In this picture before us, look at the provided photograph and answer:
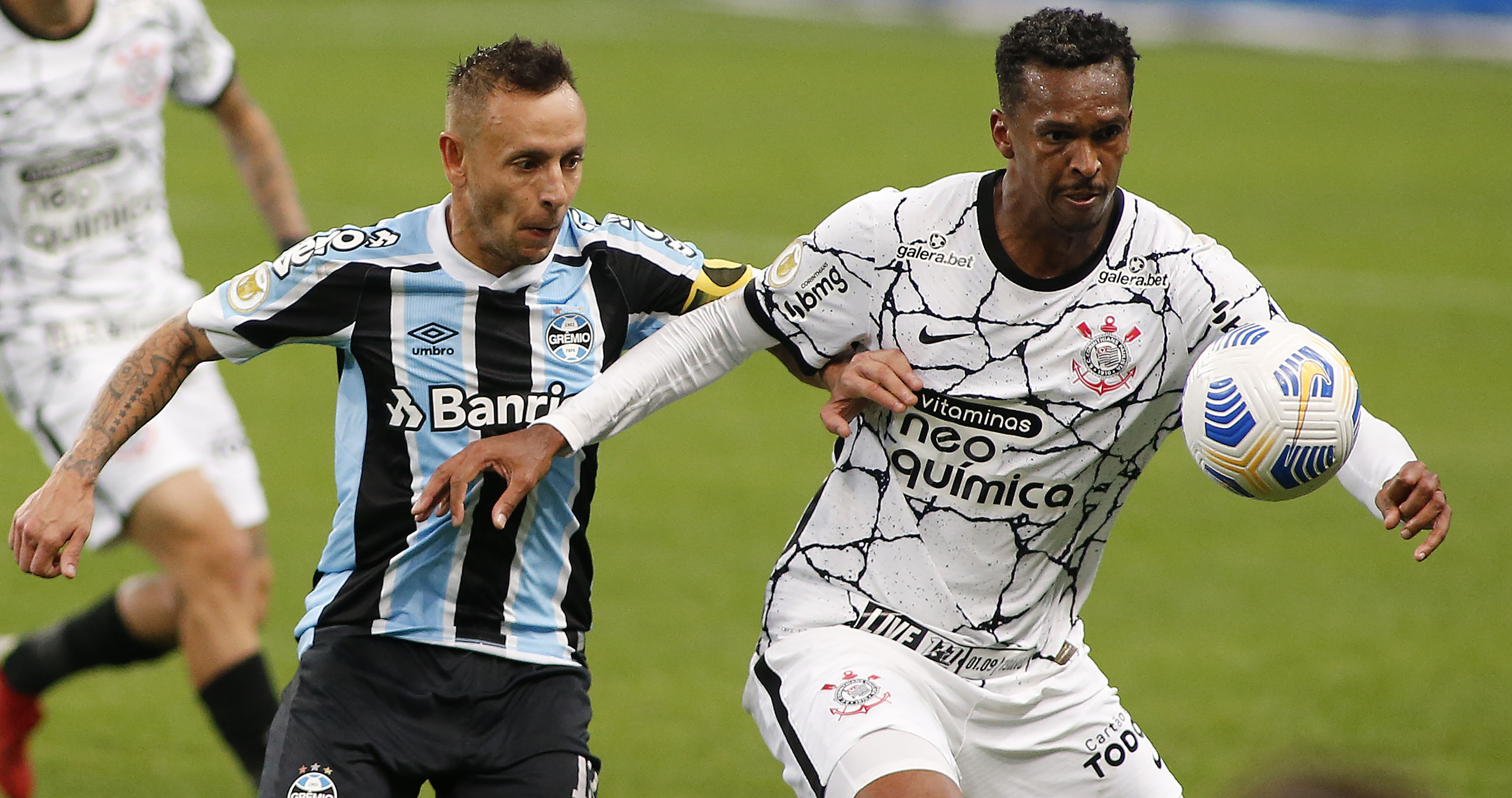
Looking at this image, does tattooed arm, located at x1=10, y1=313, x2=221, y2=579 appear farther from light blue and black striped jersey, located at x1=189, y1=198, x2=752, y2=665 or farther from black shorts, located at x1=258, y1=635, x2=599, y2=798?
black shorts, located at x1=258, y1=635, x2=599, y2=798

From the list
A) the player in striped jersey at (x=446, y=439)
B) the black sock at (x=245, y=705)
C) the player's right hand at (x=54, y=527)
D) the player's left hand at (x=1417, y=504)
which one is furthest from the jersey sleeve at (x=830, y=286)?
the black sock at (x=245, y=705)

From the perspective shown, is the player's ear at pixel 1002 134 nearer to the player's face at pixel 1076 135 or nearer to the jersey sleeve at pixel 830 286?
the player's face at pixel 1076 135

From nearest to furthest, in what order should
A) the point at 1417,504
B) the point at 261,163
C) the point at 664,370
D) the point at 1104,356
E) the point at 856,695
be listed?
1. the point at 1417,504
2. the point at 856,695
3. the point at 1104,356
4. the point at 664,370
5. the point at 261,163

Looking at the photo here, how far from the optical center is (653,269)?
4527 millimetres

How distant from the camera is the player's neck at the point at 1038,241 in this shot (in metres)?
4.21

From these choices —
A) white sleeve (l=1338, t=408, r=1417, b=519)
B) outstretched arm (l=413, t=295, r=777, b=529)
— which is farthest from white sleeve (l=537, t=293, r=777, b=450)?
white sleeve (l=1338, t=408, r=1417, b=519)

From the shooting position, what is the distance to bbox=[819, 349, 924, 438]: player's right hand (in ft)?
13.7

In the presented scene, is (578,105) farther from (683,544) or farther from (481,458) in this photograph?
(683,544)

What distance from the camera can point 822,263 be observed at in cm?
438

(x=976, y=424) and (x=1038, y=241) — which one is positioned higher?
(x=1038, y=241)

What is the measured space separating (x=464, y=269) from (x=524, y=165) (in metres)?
0.31

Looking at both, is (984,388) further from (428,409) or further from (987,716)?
(428,409)

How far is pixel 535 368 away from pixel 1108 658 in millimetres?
4223

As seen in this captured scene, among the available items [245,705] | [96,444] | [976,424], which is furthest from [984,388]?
[245,705]
